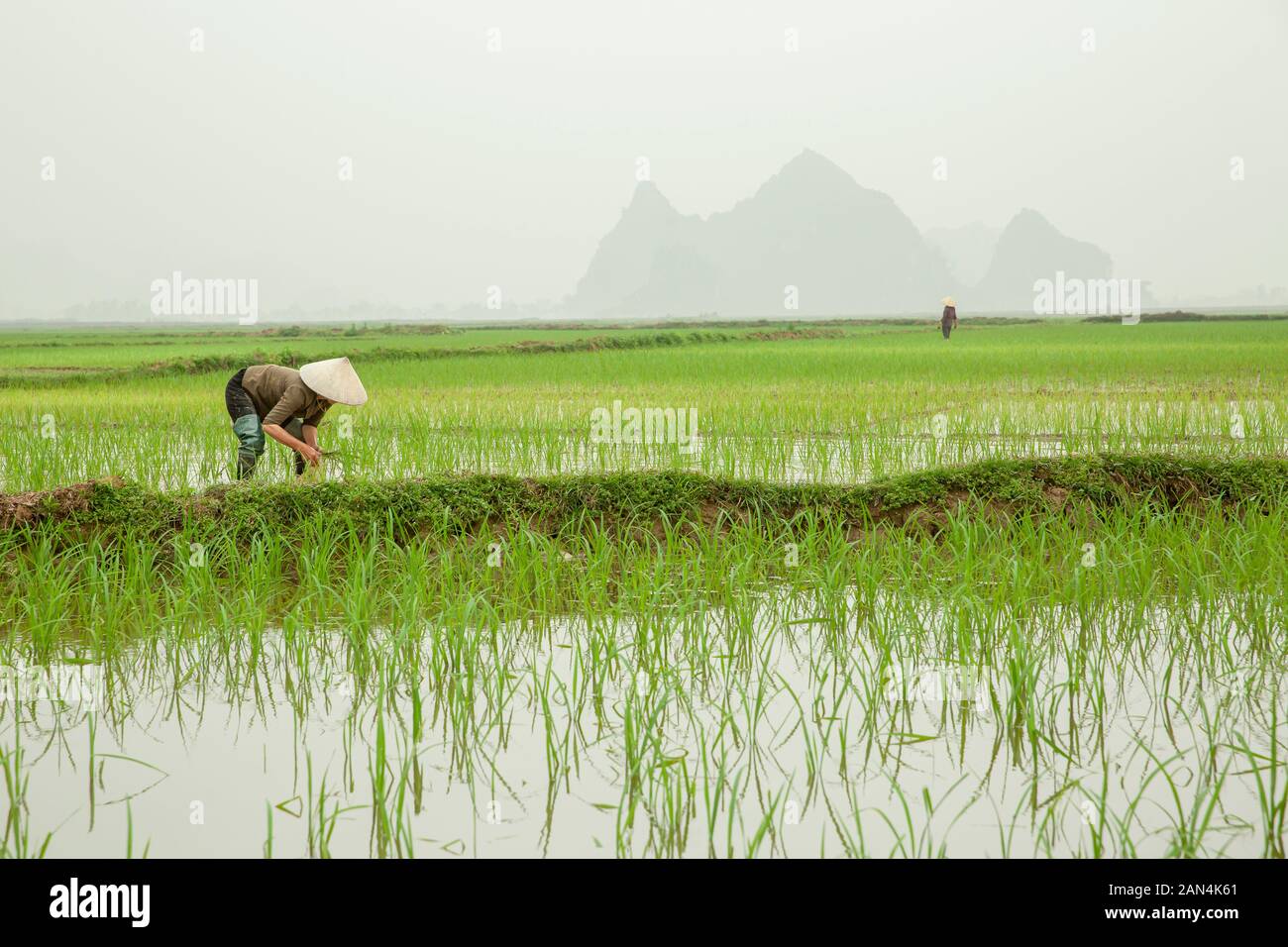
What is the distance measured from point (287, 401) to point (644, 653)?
2449 mm

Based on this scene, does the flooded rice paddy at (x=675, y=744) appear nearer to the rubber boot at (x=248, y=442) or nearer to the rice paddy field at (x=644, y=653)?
the rice paddy field at (x=644, y=653)

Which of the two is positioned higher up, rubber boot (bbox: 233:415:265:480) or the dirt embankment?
rubber boot (bbox: 233:415:265:480)

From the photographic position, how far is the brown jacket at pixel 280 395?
4.39 meters

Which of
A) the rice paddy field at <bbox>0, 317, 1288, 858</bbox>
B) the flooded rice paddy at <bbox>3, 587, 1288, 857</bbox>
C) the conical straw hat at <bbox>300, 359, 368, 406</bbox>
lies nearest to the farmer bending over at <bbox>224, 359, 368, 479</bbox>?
the conical straw hat at <bbox>300, 359, 368, 406</bbox>

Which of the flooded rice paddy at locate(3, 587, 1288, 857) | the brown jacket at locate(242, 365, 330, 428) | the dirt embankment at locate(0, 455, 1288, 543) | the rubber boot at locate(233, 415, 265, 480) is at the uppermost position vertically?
the brown jacket at locate(242, 365, 330, 428)

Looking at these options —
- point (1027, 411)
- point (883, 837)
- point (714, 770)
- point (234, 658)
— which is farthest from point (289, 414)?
point (1027, 411)

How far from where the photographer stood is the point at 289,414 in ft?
14.5

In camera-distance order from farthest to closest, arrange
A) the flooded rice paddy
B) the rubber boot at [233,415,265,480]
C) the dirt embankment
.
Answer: the rubber boot at [233,415,265,480] → the dirt embankment → the flooded rice paddy

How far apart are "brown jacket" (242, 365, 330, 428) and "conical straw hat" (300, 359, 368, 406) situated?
11cm

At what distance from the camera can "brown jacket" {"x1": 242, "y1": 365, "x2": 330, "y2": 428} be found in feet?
14.4

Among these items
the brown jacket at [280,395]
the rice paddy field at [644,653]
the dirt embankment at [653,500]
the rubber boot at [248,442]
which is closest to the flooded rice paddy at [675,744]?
the rice paddy field at [644,653]

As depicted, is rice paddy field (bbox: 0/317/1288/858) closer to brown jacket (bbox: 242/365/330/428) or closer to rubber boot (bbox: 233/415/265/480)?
brown jacket (bbox: 242/365/330/428)

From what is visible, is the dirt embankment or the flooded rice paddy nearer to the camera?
the flooded rice paddy
